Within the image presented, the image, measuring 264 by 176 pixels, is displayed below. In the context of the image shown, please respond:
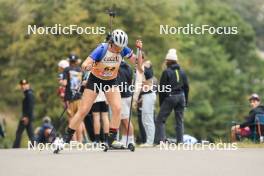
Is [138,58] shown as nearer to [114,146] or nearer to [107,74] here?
[107,74]

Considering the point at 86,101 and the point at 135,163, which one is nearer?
the point at 135,163

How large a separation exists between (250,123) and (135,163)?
6.56m

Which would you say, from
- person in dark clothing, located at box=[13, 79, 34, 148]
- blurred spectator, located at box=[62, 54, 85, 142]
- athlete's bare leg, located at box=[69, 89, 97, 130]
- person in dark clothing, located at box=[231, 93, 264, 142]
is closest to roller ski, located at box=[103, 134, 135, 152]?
athlete's bare leg, located at box=[69, 89, 97, 130]

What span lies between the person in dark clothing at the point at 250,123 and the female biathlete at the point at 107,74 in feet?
13.7

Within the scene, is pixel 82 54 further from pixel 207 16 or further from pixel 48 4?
pixel 207 16

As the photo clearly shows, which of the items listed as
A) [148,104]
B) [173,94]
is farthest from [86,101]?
[148,104]

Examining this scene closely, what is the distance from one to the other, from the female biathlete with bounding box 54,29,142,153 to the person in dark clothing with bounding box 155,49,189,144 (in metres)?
2.85

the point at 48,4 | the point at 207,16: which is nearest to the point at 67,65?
the point at 48,4

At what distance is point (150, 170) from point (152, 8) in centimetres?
4870

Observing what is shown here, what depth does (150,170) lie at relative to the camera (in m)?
12.2

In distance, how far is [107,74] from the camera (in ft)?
50.9

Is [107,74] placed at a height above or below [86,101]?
above

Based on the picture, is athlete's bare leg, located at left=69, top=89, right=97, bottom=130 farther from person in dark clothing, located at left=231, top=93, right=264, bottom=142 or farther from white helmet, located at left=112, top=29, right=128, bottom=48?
person in dark clothing, located at left=231, top=93, right=264, bottom=142

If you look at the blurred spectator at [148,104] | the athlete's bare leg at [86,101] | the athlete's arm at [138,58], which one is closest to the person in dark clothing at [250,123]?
the blurred spectator at [148,104]
